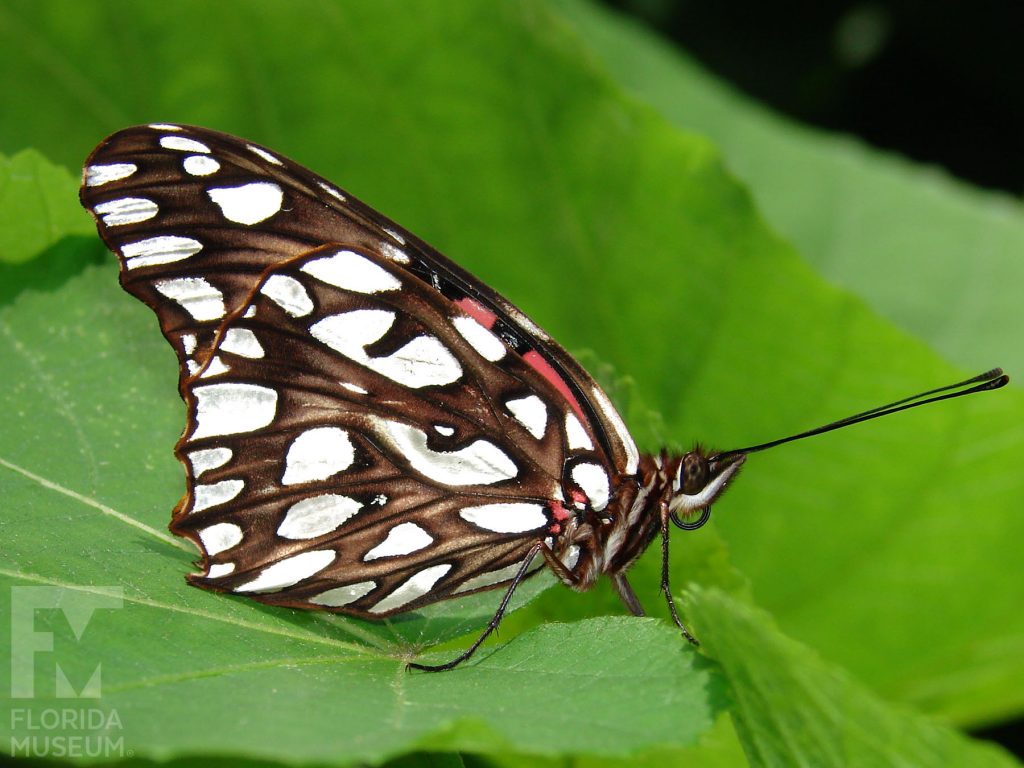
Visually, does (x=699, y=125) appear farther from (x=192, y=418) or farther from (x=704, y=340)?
(x=192, y=418)

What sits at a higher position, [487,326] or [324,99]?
[324,99]

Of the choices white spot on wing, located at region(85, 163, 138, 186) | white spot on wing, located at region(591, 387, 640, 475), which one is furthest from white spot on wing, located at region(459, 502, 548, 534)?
white spot on wing, located at region(85, 163, 138, 186)

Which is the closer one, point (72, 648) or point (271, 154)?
point (72, 648)

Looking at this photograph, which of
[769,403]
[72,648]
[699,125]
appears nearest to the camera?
[72,648]

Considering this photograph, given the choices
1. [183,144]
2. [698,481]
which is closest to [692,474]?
[698,481]

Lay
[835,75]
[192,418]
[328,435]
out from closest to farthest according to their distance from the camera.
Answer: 1. [192,418]
2. [328,435]
3. [835,75]

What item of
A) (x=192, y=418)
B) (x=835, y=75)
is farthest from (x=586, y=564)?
(x=835, y=75)

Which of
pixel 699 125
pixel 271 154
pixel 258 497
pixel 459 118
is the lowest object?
pixel 258 497

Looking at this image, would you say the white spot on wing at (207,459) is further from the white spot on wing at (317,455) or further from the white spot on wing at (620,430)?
the white spot on wing at (620,430)

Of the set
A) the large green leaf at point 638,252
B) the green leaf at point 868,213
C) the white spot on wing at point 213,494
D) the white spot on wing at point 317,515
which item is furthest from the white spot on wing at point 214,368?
the green leaf at point 868,213
